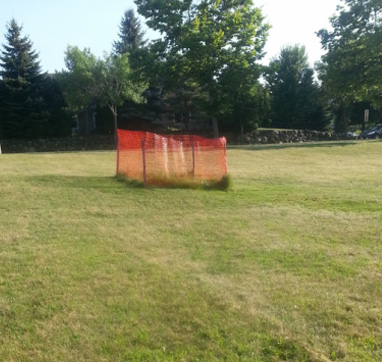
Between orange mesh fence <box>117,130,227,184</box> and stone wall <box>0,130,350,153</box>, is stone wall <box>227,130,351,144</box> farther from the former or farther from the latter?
orange mesh fence <box>117,130,227,184</box>

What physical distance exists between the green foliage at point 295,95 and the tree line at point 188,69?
1482cm

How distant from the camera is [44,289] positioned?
13.5 ft

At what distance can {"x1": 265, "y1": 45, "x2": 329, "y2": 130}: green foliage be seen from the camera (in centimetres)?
4831

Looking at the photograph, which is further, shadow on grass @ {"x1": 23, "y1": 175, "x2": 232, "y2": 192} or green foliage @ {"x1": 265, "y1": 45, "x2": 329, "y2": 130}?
green foliage @ {"x1": 265, "y1": 45, "x2": 329, "y2": 130}

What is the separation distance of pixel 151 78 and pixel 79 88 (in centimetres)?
565

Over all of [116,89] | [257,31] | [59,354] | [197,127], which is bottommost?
[59,354]

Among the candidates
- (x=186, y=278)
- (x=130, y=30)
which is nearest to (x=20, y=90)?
(x=130, y=30)

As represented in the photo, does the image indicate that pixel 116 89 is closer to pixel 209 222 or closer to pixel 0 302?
pixel 209 222

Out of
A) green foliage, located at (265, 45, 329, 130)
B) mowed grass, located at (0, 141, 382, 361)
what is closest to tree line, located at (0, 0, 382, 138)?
green foliage, located at (265, 45, 329, 130)

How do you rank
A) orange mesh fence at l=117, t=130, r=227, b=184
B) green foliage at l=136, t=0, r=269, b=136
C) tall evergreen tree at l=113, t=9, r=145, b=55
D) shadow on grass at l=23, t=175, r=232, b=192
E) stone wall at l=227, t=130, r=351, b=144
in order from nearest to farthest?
shadow on grass at l=23, t=175, r=232, b=192 → orange mesh fence at l=117, t=130, r=227, b=184 → green foliage at l=136, t=0, r=269, b=136 → stone wall at l=227, t=130, r=351, b=144 → tall evergreen tree at l=113, t=9, r=145, b=55

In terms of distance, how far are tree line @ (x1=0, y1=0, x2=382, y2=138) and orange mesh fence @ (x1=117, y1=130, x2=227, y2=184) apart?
59.7 ft

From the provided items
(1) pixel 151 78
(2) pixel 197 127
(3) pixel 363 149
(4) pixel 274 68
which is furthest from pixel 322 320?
(2) pixel 197 127

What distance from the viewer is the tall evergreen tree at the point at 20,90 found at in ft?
100

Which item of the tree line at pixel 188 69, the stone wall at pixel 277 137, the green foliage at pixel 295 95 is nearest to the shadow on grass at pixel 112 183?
the tree line at pixel 188 69
